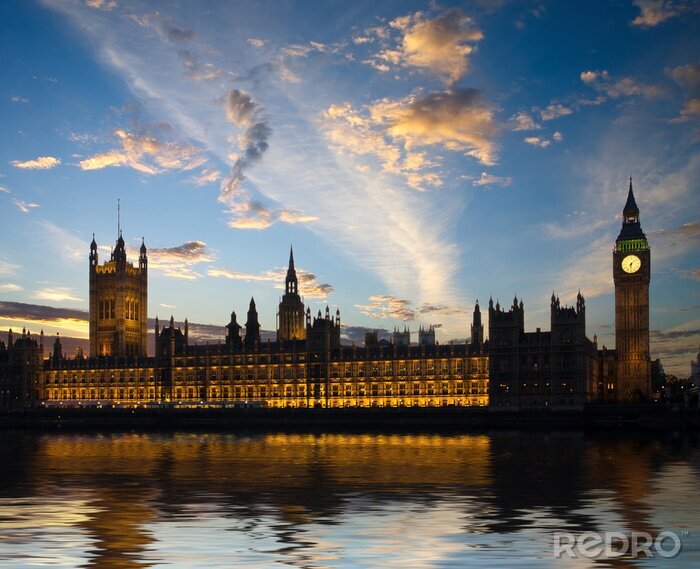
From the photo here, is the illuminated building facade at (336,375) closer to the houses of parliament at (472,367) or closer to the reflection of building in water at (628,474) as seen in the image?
the houses of parliament at (472,367)

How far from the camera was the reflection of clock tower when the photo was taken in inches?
7461

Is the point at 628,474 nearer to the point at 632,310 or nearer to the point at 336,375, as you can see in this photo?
the point at 336,375

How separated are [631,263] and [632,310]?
10298 millimetres

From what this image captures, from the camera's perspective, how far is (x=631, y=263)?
195 metres

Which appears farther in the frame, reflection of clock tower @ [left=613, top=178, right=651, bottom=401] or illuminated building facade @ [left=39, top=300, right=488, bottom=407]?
reflection of clock tower @ [left=613, top=178, right=651, bottom=401]

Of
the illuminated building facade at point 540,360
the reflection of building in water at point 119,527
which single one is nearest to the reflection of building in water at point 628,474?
the reflection of building in water at point 119,527

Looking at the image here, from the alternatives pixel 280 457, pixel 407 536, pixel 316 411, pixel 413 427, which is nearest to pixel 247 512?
pixel 407 536

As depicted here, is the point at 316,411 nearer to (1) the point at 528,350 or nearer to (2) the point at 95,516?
(1) the point at 528,350

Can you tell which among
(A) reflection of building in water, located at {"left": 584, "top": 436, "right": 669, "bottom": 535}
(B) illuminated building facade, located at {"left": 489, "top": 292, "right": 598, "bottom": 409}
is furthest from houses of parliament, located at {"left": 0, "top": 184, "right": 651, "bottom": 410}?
(A) reflection of building in water, located at {"left": 584, "top": 436, "right": 669, "bottom": 535}

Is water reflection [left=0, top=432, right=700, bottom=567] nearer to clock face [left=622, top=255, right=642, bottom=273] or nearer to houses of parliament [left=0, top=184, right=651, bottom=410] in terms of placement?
houses of parliament [left=0, top=184, right=651, bottom=410]

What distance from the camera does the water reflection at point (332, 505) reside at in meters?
32.5

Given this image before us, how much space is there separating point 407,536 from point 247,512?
32.4 ft

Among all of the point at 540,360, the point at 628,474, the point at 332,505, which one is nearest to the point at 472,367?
the point at 540,360

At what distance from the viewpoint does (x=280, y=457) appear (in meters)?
78.5
